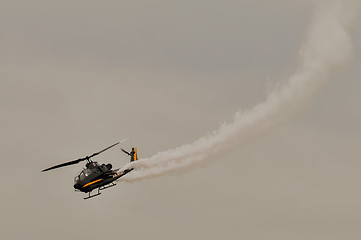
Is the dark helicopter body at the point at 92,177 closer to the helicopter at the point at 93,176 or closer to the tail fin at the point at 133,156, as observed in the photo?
the helicopter at the point at 93,176

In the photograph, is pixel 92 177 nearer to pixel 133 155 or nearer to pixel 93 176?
pixel 93 176

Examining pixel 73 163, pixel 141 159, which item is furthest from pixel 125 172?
pixel 73 163

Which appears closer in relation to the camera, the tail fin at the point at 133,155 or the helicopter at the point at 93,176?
the helicopter at the point at 93,176

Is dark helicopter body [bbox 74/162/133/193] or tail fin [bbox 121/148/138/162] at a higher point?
tail fin [bbox 121/148/138/162]

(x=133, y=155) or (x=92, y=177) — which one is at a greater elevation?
(x=133, y=155)

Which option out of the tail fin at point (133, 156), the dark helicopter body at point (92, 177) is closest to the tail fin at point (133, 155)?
the tail fin at point (133, 156)

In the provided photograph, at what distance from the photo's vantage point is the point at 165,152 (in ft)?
347

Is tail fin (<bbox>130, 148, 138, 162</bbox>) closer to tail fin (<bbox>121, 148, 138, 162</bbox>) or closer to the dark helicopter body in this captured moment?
tail fin (<bbox>121, 148, 138, 162</bbox>)

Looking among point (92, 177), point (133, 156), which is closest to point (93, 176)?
point (92, 177)

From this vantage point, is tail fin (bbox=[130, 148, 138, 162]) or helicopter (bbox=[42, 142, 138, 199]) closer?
helicopter (bbox=[42, 142, 138, 199])

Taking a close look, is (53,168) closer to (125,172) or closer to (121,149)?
(125,172)

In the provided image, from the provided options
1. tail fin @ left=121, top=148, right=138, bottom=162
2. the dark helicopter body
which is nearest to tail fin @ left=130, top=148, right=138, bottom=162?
tail fin @ left=121, top=148, right=138, bottom=162

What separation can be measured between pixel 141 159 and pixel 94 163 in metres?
7.27

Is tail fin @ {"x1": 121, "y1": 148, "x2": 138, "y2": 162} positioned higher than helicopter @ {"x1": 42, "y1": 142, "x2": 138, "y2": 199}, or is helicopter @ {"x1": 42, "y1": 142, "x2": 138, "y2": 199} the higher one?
tail fin @ {"x1": 121, "y1": 148, "x2": 138, "y2": 162}
